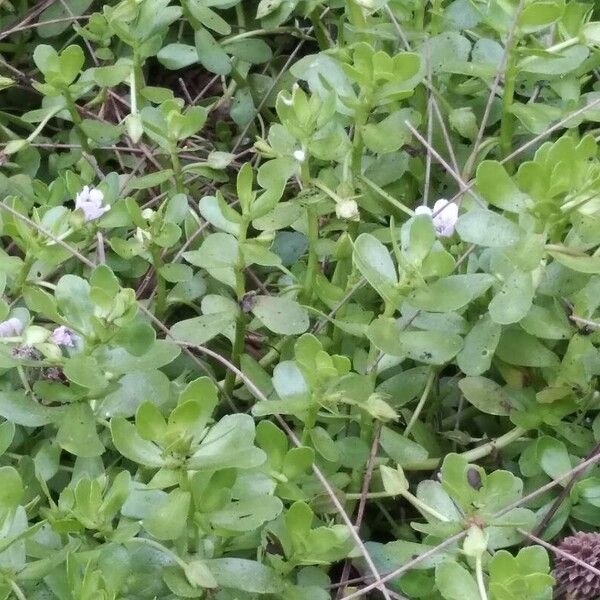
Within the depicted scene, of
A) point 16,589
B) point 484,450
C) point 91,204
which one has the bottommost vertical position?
point 484,450

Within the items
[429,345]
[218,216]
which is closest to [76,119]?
[218,216]

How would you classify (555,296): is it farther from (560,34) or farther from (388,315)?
(560,34)

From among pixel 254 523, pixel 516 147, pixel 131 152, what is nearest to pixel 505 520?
pixel 254 523

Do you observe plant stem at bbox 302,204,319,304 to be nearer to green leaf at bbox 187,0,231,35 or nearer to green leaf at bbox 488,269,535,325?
green leaf at bbox 488,269,535,325

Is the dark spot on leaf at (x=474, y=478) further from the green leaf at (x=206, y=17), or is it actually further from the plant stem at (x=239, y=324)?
the green leaf at (x=206, y=17)

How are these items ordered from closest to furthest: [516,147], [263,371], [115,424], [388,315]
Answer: [115,424] < [388,315] < [263,371] < [516,147]

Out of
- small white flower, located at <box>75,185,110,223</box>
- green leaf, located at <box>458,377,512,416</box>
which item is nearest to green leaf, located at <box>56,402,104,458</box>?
small white flower, located at <box>75,185,110,223</box>

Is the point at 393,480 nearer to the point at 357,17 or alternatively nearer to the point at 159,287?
the point at 159,287
